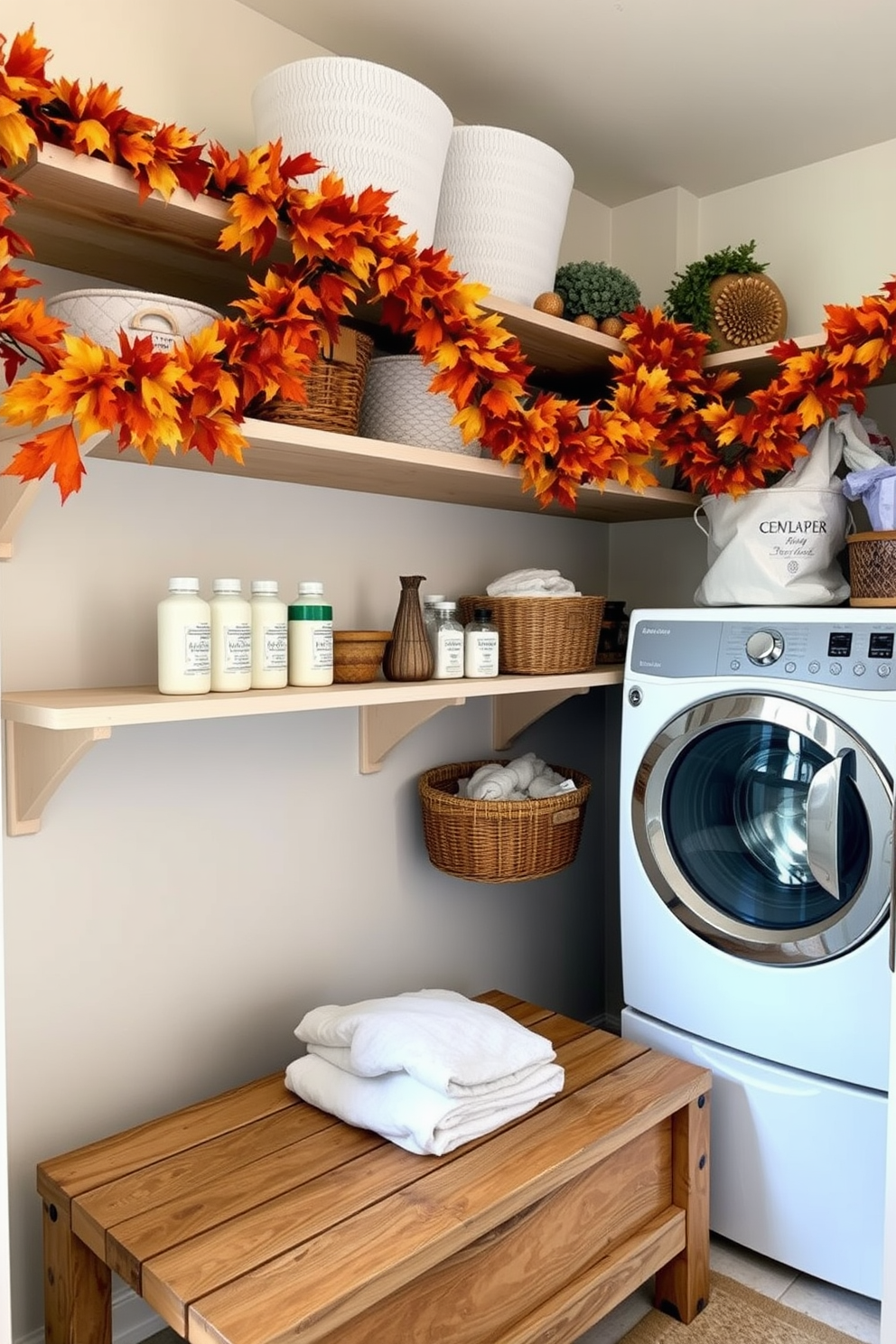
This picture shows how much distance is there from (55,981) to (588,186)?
89.0 inches

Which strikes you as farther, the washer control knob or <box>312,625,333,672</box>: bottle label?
the washer control knob

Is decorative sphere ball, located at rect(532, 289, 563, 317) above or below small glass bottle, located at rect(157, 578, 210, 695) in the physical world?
above

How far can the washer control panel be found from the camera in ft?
5.83

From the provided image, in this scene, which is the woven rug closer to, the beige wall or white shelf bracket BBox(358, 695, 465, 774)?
the beige wall

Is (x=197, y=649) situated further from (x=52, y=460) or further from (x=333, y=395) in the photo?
(x=333, y=395)

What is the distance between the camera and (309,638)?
169 cm

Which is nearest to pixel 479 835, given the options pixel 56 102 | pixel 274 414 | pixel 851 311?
pixel 274 414

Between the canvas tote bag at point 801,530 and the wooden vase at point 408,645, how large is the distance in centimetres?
68

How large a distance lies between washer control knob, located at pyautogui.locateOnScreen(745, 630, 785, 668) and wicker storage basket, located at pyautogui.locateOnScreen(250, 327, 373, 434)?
863 mm

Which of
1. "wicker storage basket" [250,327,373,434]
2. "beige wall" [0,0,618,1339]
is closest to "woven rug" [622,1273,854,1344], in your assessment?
"beige wall" [0,0,618,1339]

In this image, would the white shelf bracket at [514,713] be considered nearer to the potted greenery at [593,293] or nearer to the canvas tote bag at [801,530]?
the canvas tote bag at [801,530]

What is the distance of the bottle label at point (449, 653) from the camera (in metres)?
1.95

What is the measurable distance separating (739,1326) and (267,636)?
1.51 meters

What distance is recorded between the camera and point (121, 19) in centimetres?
168
